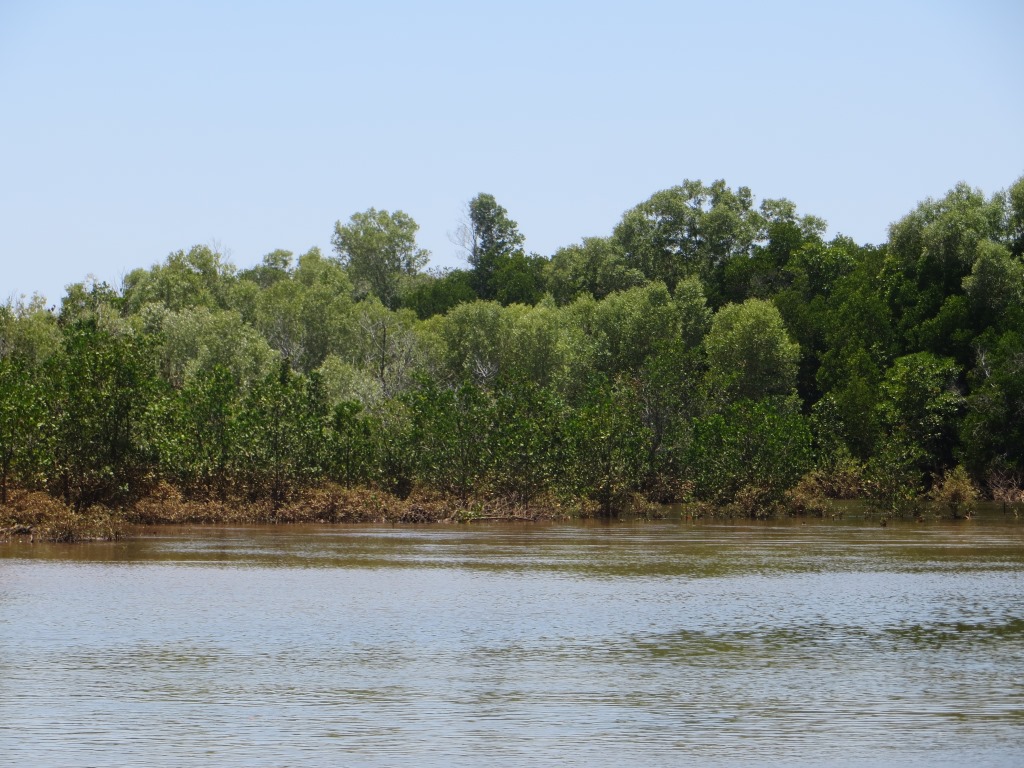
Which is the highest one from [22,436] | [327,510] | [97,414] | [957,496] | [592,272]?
[592,272]

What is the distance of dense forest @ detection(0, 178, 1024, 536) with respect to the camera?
55750 millimetres

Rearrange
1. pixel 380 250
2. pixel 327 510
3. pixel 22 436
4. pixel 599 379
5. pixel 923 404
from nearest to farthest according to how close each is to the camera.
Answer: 1. pixel 22 436
2. pixel 327 510
3. pixel 599 379
4. pixel 923 404
5. pixel 380 250

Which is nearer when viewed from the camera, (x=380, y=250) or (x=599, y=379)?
(x=599, y=379)

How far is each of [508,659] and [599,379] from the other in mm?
50297

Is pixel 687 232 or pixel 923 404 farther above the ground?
pixel 687 232

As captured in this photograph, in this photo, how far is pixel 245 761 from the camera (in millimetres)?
15273

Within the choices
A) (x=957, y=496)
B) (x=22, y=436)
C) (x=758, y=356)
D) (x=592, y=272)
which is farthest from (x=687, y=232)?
(x=22, y=436)

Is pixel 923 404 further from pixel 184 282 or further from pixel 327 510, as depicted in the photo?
pixel 184 282

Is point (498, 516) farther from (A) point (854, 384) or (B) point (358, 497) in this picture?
(A) point (854, 384)

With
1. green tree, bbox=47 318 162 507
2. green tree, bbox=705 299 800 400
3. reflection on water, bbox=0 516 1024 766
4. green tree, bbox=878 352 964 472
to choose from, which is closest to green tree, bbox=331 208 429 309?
green tree, bbox=705 299 800 400

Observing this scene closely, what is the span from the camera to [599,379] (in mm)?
72375

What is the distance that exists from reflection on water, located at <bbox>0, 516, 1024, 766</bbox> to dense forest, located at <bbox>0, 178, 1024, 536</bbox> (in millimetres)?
13621

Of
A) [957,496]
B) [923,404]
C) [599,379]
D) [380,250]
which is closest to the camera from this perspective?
[957,496]

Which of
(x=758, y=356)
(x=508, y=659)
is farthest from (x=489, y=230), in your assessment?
(x=508, y=659)
